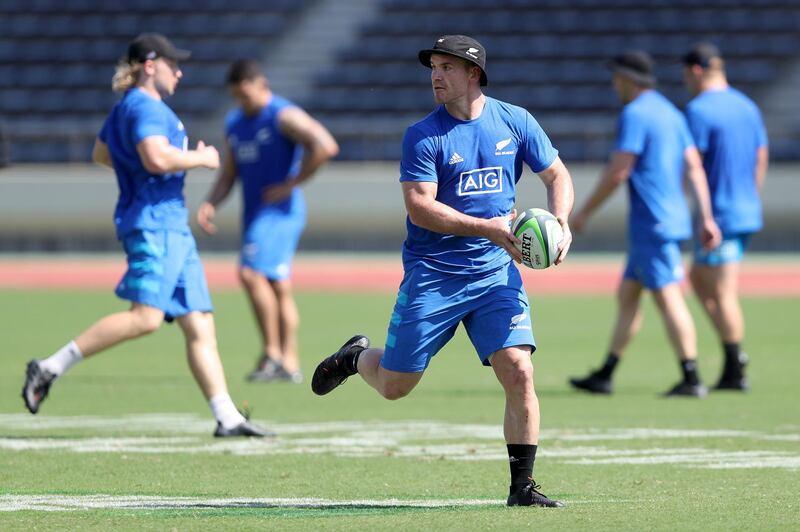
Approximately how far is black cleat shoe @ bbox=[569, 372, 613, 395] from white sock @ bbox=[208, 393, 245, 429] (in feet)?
11.7

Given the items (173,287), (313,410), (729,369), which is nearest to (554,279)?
(729,369)

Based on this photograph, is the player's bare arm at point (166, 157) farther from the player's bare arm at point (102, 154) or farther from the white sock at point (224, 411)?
the white sock at point (224, 411)

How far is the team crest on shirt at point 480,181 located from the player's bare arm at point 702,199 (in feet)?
17.0

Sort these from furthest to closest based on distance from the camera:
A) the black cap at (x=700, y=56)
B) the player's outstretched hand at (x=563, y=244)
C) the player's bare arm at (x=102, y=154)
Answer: the black cap at (x=700, y=56), the player's bare arm at (x=102, y=154), the player's outstretched hand at (x=563, y=244)

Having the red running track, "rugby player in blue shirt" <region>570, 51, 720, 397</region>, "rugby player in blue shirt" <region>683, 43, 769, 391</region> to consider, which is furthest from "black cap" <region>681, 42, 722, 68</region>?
the red running track

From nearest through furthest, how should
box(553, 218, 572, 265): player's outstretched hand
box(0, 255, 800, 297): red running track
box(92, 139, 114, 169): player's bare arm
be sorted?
box(553, 218, 572, 265): player's outstretched hand < box(92, 139, 114, 169): player's bare arm < box(0, 255, 800, 297): red running track

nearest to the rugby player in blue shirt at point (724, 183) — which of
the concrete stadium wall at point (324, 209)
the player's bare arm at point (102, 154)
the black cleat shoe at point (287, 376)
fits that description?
the black cleat shoe at point (287, 376)

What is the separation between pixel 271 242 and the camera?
41.2 feet

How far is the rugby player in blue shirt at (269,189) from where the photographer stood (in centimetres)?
1242

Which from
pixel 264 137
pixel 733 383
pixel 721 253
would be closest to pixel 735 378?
pixel 733 383

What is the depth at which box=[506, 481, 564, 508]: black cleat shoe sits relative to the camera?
6227mm

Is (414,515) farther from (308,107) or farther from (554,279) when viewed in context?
(308,107)

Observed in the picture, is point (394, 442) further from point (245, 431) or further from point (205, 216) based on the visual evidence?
point (205, 216)

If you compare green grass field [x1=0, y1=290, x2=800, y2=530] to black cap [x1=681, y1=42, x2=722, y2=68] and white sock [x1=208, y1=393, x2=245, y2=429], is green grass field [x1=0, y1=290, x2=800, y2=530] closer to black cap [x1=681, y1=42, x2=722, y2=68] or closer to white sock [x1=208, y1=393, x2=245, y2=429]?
white sock [x1=208, y1=393, x2=245, y2=429]
